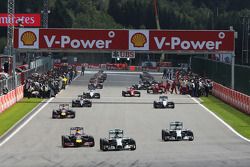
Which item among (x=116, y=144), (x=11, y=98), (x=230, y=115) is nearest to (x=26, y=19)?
(x=11, y=98)

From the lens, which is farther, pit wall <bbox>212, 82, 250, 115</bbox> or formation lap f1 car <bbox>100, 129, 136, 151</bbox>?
pit wall <bbox>212, 82, 250, 115</bbox>

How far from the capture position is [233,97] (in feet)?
164

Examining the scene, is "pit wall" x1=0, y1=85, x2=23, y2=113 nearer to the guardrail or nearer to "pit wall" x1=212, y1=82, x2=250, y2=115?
the guardrail

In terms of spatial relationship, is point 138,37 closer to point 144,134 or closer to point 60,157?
point 144,134

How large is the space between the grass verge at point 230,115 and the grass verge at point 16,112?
1169 centimetres

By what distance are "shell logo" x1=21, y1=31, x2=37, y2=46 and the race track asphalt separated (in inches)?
272

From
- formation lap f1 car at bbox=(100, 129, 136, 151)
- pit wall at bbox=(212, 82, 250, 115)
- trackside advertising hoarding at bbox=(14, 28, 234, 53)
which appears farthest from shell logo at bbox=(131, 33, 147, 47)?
formation lap f1 car at bbox=(100, 129, 136, 151)

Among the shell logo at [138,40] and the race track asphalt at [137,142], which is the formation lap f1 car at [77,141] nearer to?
the race track asphalt at [137,142]

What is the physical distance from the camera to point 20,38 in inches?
2148

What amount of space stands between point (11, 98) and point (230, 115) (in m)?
15.2

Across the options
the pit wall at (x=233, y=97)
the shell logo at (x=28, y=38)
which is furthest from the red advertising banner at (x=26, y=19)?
the shell logo at (x=28, y=38)

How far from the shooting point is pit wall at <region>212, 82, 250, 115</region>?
44.4 meters

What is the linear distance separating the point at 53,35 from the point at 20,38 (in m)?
2.51

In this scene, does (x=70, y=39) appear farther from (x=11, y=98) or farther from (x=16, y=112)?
(x=16, y=112)
